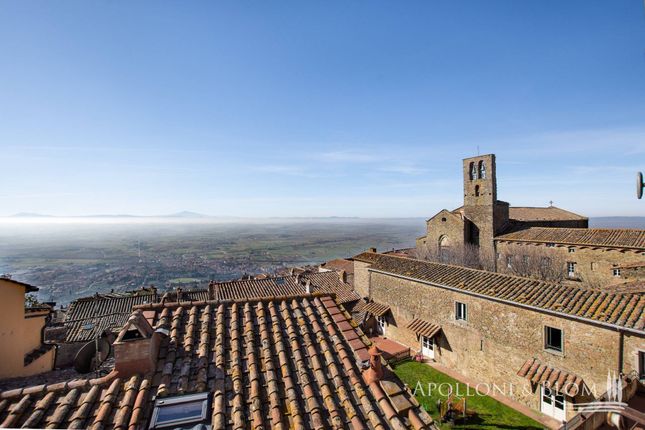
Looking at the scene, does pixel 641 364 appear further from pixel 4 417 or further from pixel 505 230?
pixel 505 230

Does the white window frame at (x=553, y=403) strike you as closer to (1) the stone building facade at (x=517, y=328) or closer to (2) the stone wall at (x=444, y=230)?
(1) the stone building facade at (x=517, y=328)

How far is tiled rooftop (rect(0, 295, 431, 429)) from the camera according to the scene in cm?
406

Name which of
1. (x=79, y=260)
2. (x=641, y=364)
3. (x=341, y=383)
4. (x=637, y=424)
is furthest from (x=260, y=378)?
(x=79, y=260)

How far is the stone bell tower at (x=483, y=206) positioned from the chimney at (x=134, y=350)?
32.1 m

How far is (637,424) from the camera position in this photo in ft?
23.0

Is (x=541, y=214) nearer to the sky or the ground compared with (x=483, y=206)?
nearer to the ground

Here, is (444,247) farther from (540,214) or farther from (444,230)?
(540,214)

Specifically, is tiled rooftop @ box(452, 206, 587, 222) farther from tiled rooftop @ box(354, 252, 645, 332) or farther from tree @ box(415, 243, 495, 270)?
tiled rooftop @ box(354, 252, 645, 332)

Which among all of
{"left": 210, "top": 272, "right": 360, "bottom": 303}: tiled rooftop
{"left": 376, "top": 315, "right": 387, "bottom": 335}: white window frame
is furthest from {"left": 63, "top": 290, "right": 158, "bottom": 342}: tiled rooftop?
{"left": 376, "top": 315, "right": 387, "bottom": 335}: white window frame

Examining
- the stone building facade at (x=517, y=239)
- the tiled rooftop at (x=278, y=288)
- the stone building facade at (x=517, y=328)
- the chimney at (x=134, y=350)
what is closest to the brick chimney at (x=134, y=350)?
the chimney at (x=134, y=350)

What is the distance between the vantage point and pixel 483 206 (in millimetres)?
32500

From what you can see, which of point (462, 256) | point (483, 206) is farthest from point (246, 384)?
point (483, 206)

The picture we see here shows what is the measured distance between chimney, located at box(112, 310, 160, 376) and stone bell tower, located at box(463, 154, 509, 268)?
32.1 meters

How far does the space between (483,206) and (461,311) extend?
785 inches
